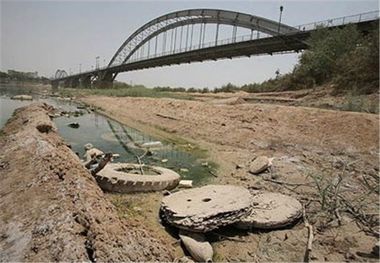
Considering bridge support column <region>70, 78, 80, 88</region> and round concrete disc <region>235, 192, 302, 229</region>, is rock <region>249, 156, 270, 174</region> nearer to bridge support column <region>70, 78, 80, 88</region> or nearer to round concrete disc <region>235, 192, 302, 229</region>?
round concrete disc <region>235, 192, 302, 229</region>

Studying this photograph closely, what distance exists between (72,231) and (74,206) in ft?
1.91

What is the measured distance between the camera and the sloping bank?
3.60 metres

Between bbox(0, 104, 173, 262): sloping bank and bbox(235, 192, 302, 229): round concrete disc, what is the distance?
2209 mm

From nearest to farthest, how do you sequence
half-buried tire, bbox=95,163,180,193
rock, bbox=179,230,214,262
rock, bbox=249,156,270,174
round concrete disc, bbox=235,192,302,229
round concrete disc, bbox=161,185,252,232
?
rock, bbox=179,230,214,262 < round concrete disc, bbox=161,185,252,232 < round concrete disc, bbox=235,192,302,229 < half-buried tire, bbox=95,163,180,193 < rock, bbox=249,156,270,174

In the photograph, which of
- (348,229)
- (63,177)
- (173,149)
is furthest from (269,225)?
(173,149)

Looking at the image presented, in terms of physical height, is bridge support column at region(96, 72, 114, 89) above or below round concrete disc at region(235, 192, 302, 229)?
above

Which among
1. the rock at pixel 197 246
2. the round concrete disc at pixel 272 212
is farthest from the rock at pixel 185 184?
the rock at pixel 197 246

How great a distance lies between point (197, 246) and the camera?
526cm

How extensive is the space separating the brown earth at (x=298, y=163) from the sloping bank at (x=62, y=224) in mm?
1950

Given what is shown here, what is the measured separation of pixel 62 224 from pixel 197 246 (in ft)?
7.52

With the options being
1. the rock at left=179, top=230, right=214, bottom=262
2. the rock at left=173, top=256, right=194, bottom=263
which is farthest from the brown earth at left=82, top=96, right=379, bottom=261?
the rock at left=173, top=256, right=194, bottom=263

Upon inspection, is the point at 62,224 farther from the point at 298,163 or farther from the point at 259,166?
the point at 298,163

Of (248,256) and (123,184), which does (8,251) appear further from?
(123,184)

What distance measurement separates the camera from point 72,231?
3840 mm
